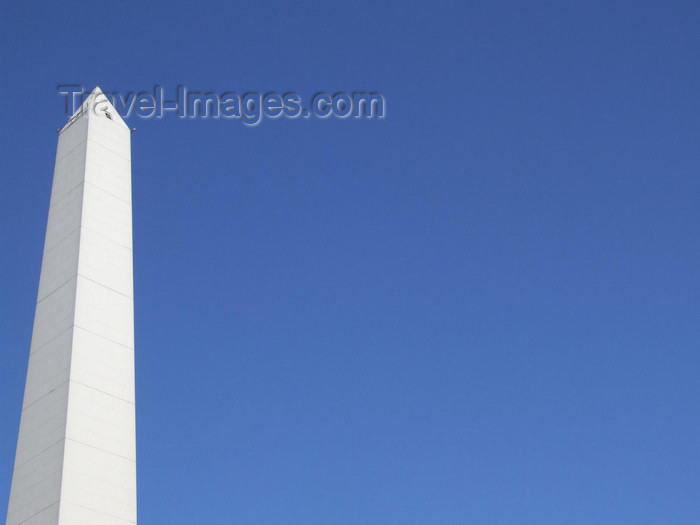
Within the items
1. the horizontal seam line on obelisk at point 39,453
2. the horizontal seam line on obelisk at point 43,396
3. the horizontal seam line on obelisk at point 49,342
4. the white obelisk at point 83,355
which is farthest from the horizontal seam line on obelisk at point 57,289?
the horizontal seam line on obelisk at point 39,453

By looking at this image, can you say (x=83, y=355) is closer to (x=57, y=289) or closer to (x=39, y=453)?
(x=39, y=453)

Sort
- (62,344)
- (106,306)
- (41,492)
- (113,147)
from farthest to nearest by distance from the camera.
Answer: (113,147) < (106,306) < (62,344) < (41,492)

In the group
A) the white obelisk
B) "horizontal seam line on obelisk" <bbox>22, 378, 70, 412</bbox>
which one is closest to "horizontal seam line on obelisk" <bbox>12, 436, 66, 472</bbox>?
the white obelisk

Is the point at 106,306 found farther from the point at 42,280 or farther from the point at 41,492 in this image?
the point at 41,492

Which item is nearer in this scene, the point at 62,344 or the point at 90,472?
the point at 90,472

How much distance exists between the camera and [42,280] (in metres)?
33.7

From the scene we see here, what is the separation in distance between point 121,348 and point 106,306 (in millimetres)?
1628

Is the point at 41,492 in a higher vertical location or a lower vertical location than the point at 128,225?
lower

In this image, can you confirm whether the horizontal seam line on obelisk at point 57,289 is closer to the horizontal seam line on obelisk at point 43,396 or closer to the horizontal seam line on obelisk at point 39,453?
the horizontal seam line on obelisk at point 43,396

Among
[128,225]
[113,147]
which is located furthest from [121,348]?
[113,147]

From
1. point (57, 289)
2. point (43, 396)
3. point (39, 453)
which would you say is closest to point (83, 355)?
point (43, 396)

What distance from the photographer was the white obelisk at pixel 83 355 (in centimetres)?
2773

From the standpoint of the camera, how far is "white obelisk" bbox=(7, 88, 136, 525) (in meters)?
27.7

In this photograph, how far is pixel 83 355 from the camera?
1178 inches
